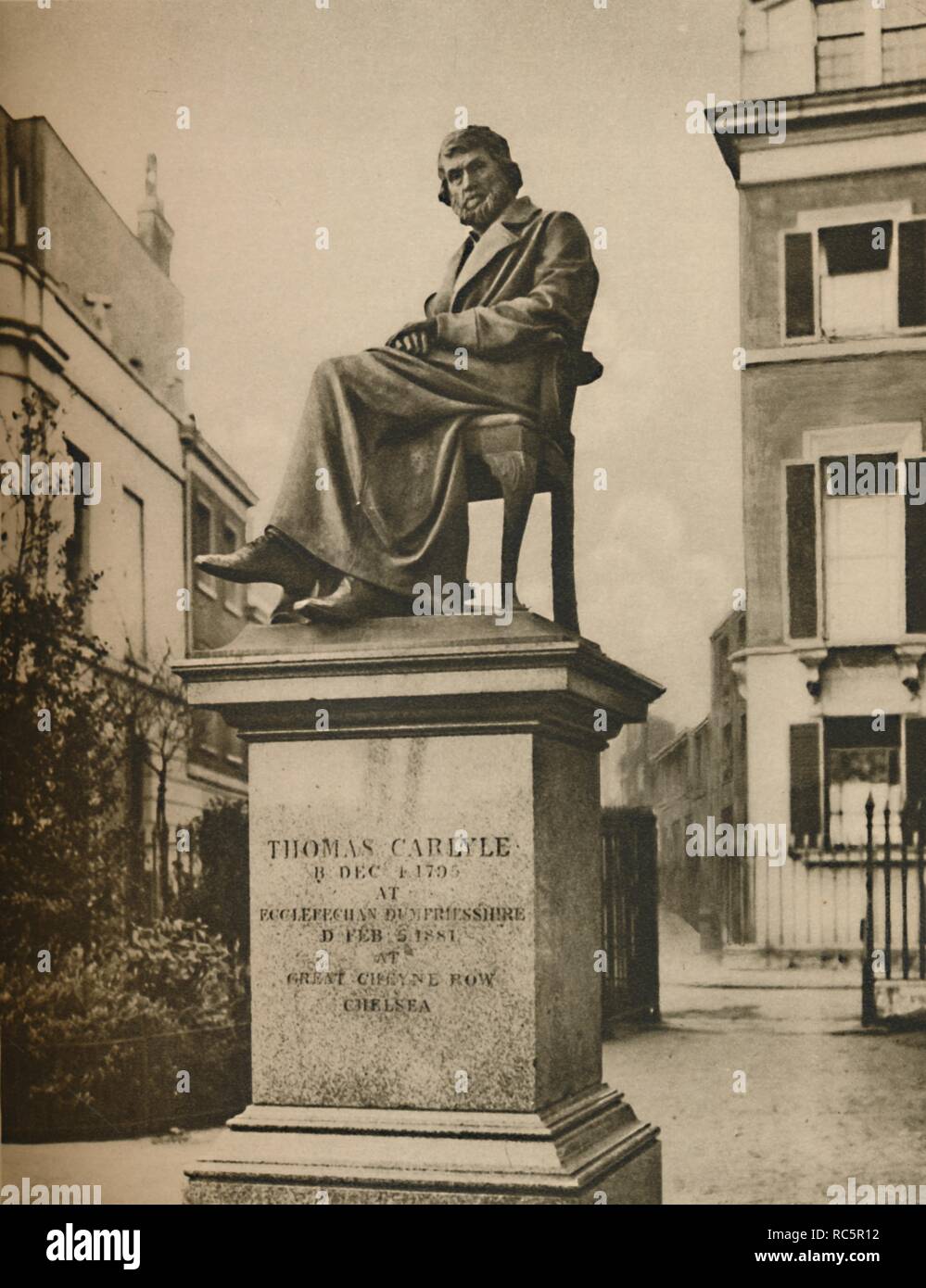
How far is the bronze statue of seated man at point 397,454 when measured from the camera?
193 inches

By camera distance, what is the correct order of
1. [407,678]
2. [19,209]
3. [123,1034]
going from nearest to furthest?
[407,678]
[123,1034]
[19,209]

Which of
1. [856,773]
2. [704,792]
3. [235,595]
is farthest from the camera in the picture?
[235,595]

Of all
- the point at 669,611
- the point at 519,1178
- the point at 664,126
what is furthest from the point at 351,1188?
the point at 664,126

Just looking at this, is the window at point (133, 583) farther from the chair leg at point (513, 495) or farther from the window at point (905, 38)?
the window at point (905, 38)

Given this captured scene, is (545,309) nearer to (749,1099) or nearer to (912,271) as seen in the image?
(912,271)

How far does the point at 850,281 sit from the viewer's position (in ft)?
21.4

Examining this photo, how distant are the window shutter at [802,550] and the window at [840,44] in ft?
4.75

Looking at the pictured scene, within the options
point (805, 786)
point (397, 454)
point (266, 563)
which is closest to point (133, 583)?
point (266, 563)

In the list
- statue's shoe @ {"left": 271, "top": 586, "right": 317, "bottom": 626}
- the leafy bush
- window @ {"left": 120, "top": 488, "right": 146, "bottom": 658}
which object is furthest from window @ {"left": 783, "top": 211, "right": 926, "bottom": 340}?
the leafy bush

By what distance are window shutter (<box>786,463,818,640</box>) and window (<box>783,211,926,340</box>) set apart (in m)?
0.56

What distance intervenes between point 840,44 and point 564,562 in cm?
252

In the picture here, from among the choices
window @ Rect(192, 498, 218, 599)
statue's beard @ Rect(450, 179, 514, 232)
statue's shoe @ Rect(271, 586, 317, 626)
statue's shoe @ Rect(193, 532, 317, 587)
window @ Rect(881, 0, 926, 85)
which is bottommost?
statue's shoe @ Rect(271, 586, 317, 626)

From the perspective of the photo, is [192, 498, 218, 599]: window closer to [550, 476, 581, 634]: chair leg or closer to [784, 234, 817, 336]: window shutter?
[550, 476, 581, 634]: chair leg

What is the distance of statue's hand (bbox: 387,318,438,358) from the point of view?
4.97 meters
